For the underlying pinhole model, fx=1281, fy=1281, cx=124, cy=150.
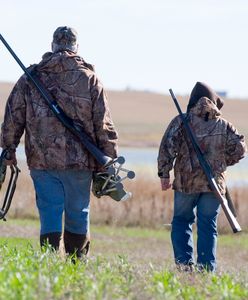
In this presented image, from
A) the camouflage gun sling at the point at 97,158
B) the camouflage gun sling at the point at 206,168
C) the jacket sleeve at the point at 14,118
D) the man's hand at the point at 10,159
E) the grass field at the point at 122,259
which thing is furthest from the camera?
the camouflage gun sling at the point at 206,168

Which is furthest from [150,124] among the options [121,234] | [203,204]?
[203,204]

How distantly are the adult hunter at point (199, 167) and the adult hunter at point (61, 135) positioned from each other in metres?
1.07

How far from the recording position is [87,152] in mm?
9523

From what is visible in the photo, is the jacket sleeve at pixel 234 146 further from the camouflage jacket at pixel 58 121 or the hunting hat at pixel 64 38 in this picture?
the hunting hat at pixel 64 38

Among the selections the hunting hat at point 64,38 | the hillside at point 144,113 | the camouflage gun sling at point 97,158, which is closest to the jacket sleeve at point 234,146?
the camouflage gun sling at point 97,158

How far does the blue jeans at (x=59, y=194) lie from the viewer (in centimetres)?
945

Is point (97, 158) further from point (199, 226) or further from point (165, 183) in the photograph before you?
point (199, 226)

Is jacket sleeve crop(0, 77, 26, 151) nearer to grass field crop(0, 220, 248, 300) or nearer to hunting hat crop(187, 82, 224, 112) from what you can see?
grass field crop(0, 220, 248, 300)

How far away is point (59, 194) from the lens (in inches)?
373

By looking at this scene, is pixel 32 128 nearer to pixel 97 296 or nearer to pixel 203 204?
pixel 203 204

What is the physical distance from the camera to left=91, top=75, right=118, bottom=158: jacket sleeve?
9.50m

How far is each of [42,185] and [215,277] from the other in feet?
6.26

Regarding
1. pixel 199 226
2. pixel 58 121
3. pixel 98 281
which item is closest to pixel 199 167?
pixel 199 226

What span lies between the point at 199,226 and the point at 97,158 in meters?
1.51
